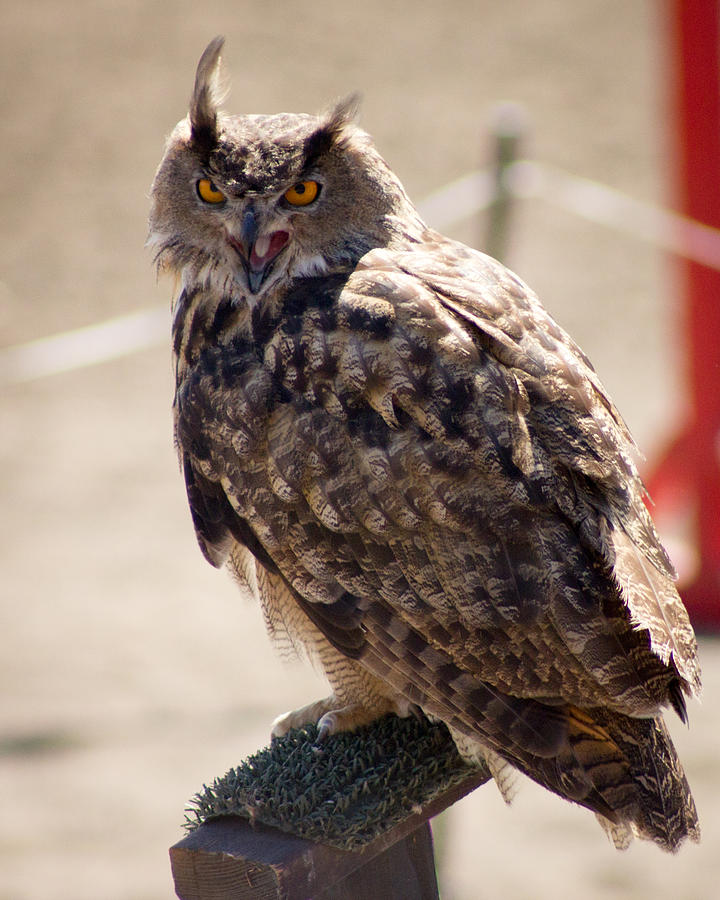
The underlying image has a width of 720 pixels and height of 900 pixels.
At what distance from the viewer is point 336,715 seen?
7.73ft

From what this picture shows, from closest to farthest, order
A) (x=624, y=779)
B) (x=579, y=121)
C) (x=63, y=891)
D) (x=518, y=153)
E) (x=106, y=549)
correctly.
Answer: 1. (x=624, y=779)
2. (x=63, y=891)
3. (x=518, y=153)
4. (x=106, y=549)
5. (x=579, y=121)

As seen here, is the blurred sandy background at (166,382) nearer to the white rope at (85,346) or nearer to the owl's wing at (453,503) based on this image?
the white rope at (85,346)

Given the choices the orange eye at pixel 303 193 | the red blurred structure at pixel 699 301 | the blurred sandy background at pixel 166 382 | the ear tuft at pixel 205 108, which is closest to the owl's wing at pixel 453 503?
the orange eye at pixel 303 193

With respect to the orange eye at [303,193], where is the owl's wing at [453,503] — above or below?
below

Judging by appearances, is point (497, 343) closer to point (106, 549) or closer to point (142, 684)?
point (142, 684)

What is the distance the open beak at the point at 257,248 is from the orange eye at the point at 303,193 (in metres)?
0.07

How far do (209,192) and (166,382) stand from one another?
17.8ft

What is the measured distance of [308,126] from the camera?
243 centimetres

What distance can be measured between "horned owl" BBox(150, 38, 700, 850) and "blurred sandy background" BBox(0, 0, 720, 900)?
158cm

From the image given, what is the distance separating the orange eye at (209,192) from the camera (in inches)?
95.7

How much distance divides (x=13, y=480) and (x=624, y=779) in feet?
16.9

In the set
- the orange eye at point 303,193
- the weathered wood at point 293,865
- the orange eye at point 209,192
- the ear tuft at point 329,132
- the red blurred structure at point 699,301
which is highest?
the red blurred structure at point 699,301

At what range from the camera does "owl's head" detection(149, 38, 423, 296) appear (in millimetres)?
2361

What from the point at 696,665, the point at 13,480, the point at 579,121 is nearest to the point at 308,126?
the point at 696,665
